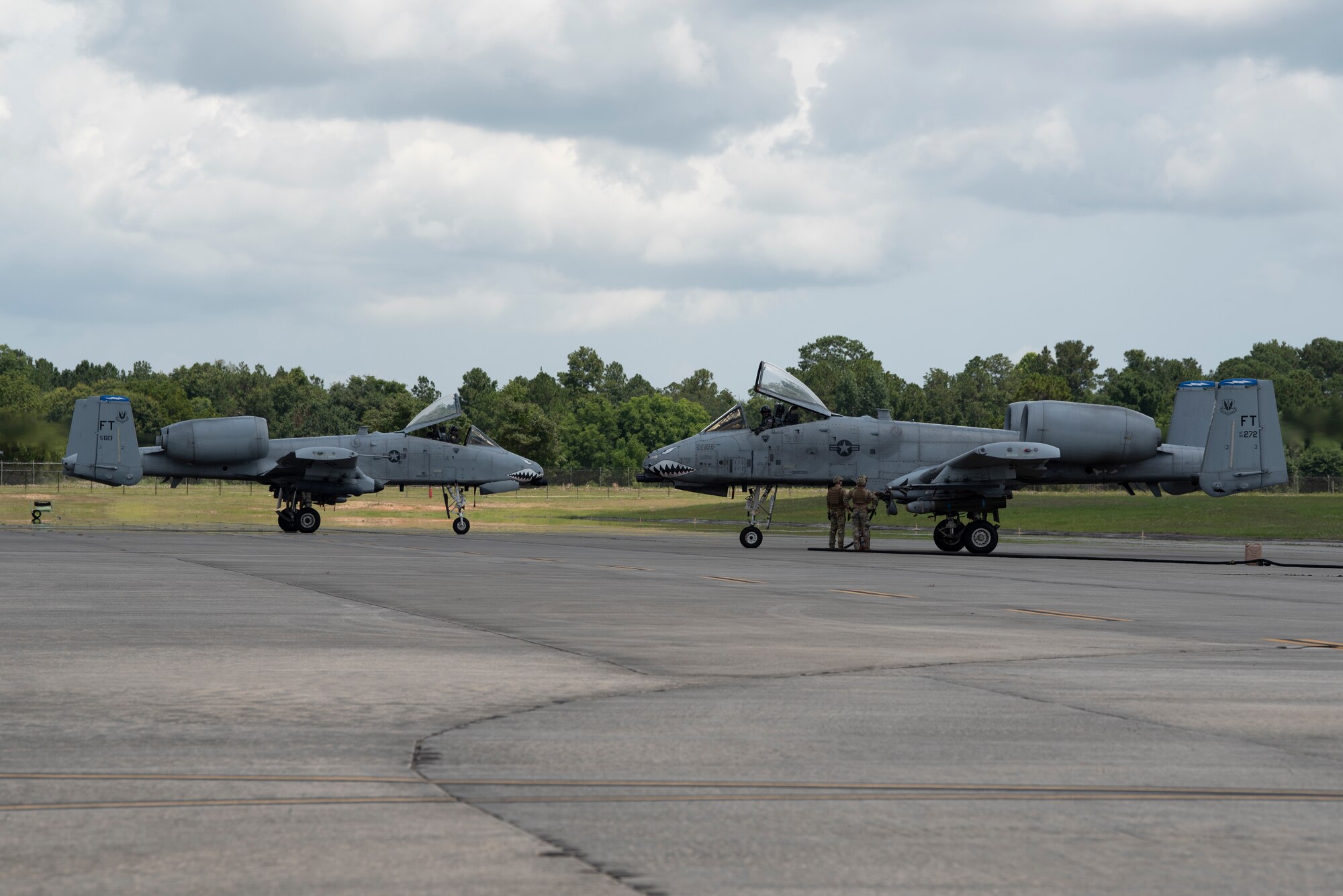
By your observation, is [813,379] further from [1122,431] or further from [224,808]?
[224,808]

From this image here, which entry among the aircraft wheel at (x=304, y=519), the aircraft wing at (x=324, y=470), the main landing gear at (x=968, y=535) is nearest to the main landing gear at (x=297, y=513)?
the aircraft wheel at (x=304, y=519)

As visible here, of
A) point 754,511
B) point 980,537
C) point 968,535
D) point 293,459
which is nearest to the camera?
point 980,537

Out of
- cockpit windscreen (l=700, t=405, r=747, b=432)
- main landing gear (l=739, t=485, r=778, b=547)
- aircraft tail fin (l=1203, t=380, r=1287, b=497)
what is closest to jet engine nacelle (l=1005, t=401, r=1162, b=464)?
aircraft tail fin (l=1203, t=380, r=1287, b=497)

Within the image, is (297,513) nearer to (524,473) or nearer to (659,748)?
(524,473)

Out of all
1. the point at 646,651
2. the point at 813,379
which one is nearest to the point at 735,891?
the point at 646,651

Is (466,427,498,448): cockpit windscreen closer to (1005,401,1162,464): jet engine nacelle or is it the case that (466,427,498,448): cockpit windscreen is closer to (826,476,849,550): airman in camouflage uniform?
(826,476,849,550): airman in camouflage uniform

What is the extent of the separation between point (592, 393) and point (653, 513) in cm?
11607

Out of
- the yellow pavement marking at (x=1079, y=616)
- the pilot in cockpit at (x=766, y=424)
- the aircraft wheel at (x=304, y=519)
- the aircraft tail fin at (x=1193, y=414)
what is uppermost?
the aircraft tail fin at (x=1193, y=414)

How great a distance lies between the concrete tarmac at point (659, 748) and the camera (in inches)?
182

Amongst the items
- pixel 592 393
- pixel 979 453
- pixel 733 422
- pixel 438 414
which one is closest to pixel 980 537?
pixel 979 453

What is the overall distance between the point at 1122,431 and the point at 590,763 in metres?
28.7

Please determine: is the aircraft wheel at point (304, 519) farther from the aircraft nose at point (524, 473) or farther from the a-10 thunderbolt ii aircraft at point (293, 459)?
the aircraft nose at point (524, 473)

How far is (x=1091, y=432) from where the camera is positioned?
32688mm

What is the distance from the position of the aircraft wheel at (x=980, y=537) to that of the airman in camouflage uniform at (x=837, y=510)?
295 cm
